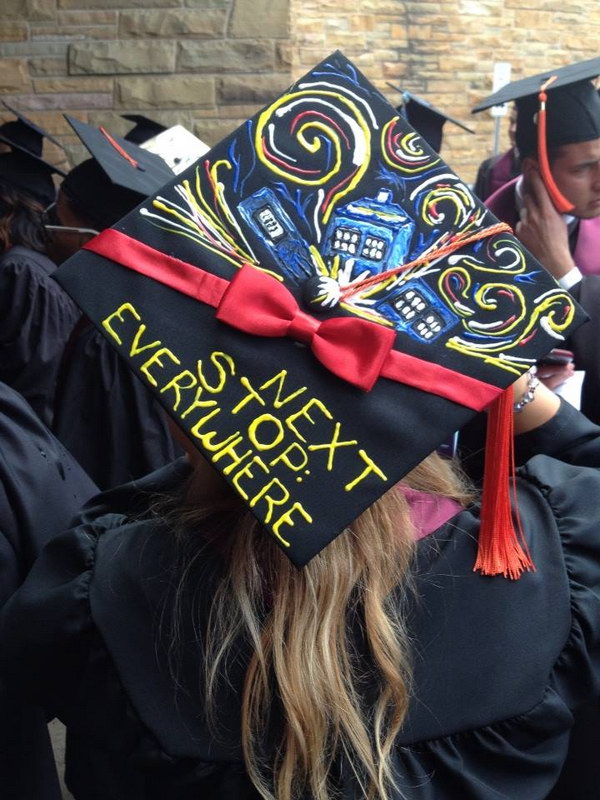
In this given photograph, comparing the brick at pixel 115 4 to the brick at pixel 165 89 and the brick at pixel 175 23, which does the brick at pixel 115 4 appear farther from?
the brick at pixel 165 89

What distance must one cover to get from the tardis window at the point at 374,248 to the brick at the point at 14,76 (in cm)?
520

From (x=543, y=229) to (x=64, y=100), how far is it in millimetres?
4040

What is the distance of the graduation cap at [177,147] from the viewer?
13.6 feet

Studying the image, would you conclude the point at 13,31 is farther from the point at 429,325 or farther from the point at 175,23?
the point at 429,325

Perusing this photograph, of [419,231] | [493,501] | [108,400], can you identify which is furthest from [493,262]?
[108,400]

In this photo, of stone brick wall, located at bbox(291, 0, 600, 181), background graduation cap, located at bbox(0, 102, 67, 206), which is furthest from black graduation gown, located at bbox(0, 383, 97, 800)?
stone brick wall, located at bbox(291, 0, 600, 181)

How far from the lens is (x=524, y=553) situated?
1.21 metres

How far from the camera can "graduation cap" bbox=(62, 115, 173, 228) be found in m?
3.03

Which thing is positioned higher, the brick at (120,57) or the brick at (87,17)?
the brick at (87,17)

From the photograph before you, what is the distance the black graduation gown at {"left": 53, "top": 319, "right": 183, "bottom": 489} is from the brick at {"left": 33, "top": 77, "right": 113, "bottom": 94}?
11.1 ft

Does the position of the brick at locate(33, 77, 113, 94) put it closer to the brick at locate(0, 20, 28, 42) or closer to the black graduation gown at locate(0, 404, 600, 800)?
the brick at locate(0, 20, 28, 42)

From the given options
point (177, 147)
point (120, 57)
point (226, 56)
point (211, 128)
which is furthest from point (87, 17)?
A: point (177, 147)

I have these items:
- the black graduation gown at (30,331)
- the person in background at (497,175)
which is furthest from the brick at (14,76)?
the person in background at (497,175)

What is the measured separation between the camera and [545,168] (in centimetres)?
282
